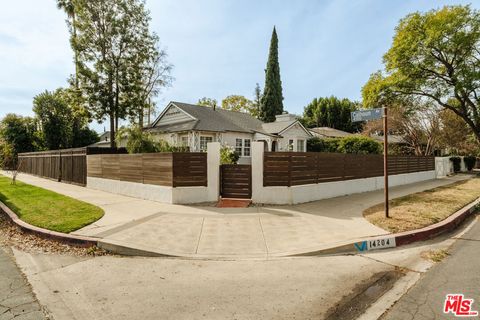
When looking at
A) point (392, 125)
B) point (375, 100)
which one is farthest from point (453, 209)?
point (392, 125)

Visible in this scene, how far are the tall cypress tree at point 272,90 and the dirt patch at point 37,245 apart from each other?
134 ft

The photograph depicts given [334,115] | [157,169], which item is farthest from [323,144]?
[334,115]

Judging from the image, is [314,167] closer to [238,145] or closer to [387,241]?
[387,241]

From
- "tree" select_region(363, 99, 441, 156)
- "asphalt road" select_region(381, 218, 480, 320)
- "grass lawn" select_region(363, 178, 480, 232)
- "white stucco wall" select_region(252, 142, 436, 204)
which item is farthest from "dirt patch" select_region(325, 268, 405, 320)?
"tree" select_region(363, 99, 441, 156)

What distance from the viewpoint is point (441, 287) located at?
12.7ft

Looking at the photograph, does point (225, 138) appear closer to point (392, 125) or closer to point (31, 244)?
point (31, 244)

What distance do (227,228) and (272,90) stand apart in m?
41.6

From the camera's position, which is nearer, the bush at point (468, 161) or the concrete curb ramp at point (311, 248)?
the concrete curb ramp at point (311, 248)

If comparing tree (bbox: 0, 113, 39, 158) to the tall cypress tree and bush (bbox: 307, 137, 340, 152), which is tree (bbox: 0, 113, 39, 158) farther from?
bush (bbox: 307, 137, 340, 152)

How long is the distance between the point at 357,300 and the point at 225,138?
18.9 meters

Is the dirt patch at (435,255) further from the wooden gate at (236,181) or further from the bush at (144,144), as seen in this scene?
the bush at (144,144)

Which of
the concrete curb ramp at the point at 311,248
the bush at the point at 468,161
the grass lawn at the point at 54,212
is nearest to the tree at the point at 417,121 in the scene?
the bush at the point at 468,161

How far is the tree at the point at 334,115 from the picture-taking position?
51.1 m

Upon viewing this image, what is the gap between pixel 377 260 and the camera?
16.3 ft
